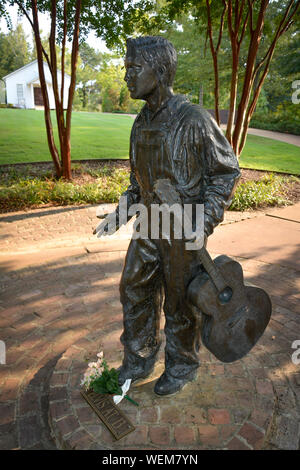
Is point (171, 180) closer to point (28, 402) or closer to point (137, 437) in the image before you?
point (137, 437)

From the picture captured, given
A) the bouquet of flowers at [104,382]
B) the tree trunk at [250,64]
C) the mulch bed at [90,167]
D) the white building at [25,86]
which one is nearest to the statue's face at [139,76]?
the bouquet of flowers at [104,382]

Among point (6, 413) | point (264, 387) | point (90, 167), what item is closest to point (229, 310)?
point (264, 387)

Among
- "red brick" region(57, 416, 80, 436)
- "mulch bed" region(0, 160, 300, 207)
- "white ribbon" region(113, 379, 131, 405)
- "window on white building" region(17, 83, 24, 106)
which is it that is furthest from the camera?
"window on white building" region(17, 83, 24, 106)

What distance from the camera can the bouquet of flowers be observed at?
9.93ft

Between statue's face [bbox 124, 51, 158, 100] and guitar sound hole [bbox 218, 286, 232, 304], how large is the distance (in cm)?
145

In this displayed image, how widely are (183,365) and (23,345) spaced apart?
176cm

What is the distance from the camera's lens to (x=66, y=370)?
3.41 m

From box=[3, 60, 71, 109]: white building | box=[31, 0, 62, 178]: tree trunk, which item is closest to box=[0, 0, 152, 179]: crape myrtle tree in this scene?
box=[31, 0, 62, 178]: tree trunk

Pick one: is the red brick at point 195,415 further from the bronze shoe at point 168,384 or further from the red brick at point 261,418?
the red brick at point 261,418

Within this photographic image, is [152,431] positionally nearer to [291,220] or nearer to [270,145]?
[291,220]

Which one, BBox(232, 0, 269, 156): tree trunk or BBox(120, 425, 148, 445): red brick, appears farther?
BBox(232, 0, 269, 156): tree trunk

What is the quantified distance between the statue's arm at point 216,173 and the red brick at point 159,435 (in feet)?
4.81

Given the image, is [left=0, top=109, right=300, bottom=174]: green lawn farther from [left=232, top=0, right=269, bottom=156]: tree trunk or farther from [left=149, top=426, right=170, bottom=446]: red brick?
[left=149, top=426, right=170, bottom=446]: red brick
